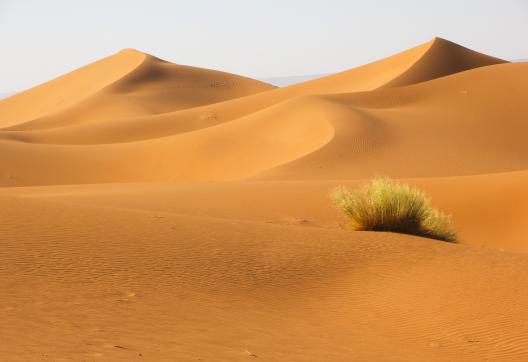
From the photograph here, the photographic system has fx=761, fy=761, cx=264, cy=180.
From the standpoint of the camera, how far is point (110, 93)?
81125 mm

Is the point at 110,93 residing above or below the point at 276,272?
above

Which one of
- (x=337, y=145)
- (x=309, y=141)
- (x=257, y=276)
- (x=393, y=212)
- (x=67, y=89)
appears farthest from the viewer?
(x=67, y=89)

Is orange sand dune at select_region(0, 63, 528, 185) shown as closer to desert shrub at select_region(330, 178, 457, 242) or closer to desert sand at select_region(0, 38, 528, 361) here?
desert sand at select_region(0, 38, 528, 361)

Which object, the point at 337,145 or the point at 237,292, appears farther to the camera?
Answer: the point at 337,145

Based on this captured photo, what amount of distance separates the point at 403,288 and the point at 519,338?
199 centimetres

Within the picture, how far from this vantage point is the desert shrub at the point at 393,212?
43.3ft

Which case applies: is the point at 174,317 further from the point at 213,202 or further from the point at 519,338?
the point at 213,202

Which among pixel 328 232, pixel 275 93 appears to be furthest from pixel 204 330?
pixel 275 93

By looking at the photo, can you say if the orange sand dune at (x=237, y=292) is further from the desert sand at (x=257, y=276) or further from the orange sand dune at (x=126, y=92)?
the orange sand dune at (x=126, y=92)

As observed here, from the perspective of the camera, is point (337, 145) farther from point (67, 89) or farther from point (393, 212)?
point (67, 89)

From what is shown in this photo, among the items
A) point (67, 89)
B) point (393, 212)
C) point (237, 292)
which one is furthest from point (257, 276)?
point (67, 89)

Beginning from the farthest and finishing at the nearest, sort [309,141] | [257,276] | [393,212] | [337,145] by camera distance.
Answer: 1. [309,141]
2. [337,145]
3. [393,212]
4. [257,276]

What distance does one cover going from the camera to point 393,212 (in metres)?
13.3

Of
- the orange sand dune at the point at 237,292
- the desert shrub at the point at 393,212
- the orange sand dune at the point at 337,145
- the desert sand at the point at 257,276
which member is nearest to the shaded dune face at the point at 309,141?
the orange sand dune at the point at 337,145
